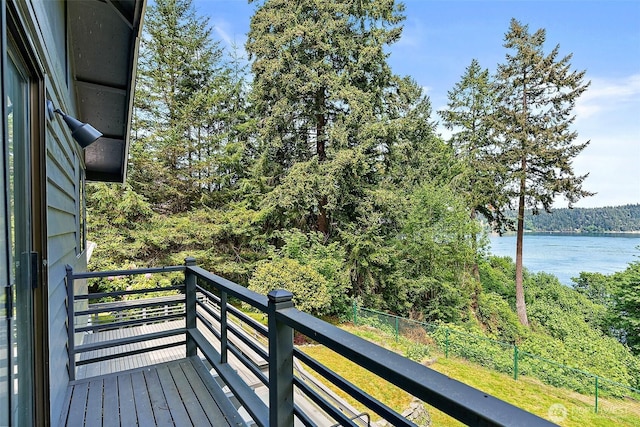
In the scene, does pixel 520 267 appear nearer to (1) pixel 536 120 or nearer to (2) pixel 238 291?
(1) pixel 536 120

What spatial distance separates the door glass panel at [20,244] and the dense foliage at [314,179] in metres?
8.57

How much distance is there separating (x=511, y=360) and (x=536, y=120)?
903 centimetres

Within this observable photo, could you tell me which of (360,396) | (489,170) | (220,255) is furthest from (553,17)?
(360,396)

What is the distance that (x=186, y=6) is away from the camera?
12.2 m

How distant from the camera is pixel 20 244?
128 cm

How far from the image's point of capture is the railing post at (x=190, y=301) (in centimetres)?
281

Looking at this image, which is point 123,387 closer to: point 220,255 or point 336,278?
point 336,278

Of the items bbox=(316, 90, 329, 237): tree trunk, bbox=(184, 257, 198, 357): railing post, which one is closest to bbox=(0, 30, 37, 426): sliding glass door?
bbox=(184, 257, 198, 357): railing post

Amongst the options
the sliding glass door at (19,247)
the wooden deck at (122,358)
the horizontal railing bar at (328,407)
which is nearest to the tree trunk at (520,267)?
the wooden deck at (122,358)

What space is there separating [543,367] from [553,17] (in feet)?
41.0

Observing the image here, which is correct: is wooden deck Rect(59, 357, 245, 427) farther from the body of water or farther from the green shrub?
the body of water

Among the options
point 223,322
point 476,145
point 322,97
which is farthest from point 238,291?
point 476,145

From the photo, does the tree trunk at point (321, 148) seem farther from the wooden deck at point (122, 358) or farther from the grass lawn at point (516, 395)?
the wooden deck at point (122, 358)

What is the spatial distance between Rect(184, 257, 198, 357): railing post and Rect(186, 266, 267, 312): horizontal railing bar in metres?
0.14
